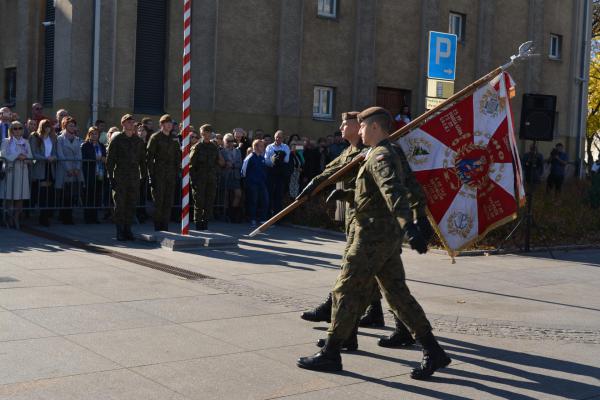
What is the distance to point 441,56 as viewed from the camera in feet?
49.4

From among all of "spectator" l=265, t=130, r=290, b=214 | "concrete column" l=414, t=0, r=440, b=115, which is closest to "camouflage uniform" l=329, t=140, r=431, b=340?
"spectator" l=265, t=130, r=290, b=214

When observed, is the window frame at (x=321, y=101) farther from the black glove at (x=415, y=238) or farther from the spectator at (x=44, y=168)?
the black glove at (x=415, y=238)

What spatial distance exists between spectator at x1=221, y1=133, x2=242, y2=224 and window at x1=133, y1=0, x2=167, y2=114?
4.83 m

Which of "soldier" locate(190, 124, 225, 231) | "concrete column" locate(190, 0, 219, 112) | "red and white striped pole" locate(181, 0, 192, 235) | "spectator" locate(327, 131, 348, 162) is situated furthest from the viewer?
"concrete column" locate(190, 0, 219, 112)

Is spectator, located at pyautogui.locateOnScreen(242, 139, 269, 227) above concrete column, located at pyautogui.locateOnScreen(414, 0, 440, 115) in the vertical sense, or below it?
below

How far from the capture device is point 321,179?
7613 mm

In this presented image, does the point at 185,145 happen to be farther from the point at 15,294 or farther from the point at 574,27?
the point at 574,27

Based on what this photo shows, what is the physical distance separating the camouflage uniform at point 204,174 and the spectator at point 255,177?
1679 mm

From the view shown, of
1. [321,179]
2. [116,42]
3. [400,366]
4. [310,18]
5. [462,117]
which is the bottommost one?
[400,366]

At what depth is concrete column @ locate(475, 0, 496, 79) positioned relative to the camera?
30.5 meters

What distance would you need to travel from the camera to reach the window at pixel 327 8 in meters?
25.9

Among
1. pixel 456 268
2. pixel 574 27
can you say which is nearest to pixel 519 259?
pixel 456 268

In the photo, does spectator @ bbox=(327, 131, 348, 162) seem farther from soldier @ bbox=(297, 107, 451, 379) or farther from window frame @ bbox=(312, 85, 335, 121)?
soldier @ bbox=(297, 107, 451, 379)

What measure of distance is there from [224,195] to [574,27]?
21839 millimetres
